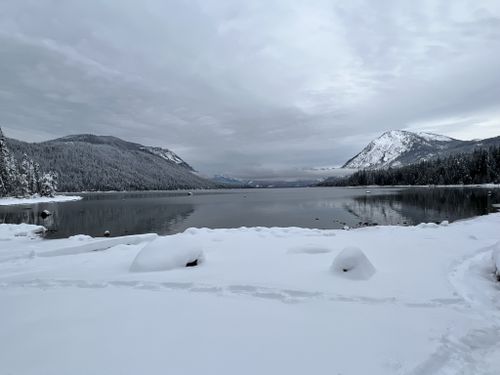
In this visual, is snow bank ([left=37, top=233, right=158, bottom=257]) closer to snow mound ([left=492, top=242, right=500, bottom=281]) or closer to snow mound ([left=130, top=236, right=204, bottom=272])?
snow mound ([left=130, top=236, right=204, bottom=272])

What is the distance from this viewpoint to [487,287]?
9.39 m

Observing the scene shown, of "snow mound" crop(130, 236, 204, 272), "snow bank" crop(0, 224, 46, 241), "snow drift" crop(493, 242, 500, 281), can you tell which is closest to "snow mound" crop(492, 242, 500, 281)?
"snow drift" crop(493, 242, 500, 281)

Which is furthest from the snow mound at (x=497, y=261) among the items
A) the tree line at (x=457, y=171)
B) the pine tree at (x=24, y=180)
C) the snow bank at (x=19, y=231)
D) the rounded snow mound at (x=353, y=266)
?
the tree line at (x=457, y=171)

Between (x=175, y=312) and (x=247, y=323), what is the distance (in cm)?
200

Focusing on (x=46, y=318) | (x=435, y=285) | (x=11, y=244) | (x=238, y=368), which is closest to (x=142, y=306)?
(x=46, y=318)

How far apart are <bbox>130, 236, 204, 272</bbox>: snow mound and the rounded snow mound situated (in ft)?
19.0

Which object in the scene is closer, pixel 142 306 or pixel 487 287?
pixel 142 306

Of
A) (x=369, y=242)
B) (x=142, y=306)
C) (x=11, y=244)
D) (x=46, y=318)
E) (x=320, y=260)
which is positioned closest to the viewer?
(x=46, y=318)

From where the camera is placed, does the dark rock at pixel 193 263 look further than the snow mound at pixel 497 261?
Yes

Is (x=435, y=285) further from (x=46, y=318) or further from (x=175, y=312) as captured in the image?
(x=46, y=318)

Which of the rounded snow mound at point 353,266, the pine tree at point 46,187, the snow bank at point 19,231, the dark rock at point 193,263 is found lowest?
the snow bank at point 19,231

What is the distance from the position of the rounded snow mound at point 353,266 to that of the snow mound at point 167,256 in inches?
228

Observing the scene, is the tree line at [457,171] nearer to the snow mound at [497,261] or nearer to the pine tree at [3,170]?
the snow mound at [497,261]

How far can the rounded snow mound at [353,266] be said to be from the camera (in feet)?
33.9
